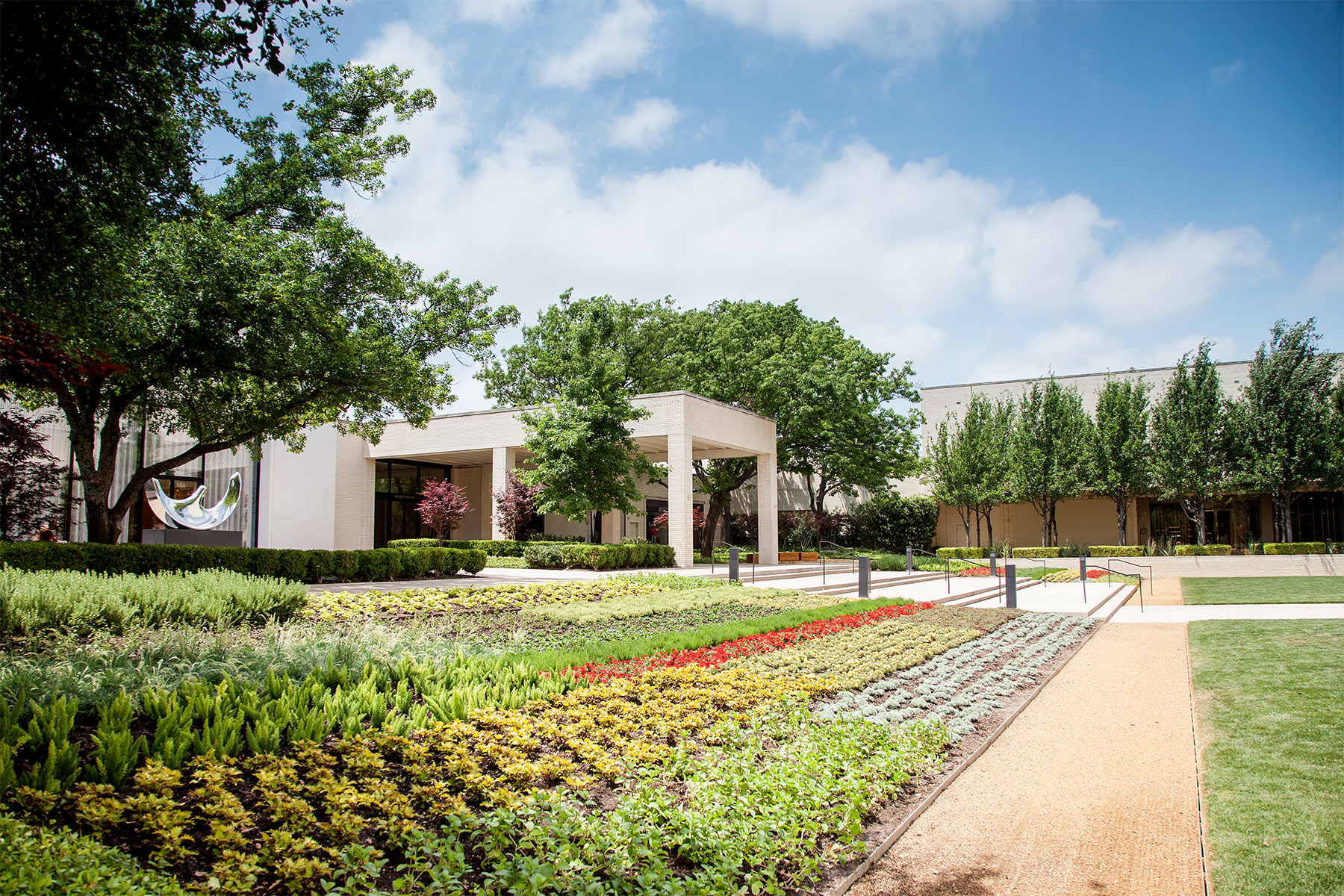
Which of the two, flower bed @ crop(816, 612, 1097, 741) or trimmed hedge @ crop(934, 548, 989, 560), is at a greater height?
flower bed @ crop(816, 612, 1097, 741)

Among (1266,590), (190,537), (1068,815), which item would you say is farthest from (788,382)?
(1068,815)

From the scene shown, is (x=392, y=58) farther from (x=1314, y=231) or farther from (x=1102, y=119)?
(x=1314, y=231)

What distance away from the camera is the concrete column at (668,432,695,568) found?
21453 millimetres

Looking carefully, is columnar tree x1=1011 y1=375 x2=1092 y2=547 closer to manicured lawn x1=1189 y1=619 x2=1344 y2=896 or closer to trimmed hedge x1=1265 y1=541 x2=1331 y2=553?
trimmed hedge x1=1265 y1=541 x2=1331 y2=553

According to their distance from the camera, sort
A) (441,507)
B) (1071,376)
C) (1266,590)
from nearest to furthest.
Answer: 1. (1266,590)
2. (441,507)
3. (1071,376)

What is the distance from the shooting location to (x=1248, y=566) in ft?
81.3

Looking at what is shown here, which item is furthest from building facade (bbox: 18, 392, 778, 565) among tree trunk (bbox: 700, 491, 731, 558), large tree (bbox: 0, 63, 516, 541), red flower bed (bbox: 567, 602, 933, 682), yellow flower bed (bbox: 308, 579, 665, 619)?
red flower bed (bbox: 567, 602, 933, 682)

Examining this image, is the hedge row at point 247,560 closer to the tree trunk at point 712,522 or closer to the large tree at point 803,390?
the tree trunk at point 712,522

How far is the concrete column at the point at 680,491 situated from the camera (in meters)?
21.5

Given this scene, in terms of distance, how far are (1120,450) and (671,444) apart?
19.8 m

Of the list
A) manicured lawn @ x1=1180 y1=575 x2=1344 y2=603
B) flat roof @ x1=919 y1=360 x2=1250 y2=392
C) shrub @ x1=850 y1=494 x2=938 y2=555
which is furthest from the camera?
flat roof @ x1=919 y1=360 x2=1250 y2=392

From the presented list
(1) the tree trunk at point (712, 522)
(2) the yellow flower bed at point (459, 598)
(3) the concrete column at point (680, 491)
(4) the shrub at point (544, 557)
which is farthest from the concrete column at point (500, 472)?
(2) the yellow flower bed at point (459, 598)

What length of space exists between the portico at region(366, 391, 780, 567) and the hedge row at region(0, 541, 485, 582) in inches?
247

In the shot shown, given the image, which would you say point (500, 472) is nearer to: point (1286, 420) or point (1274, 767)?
point (1274, 767)
